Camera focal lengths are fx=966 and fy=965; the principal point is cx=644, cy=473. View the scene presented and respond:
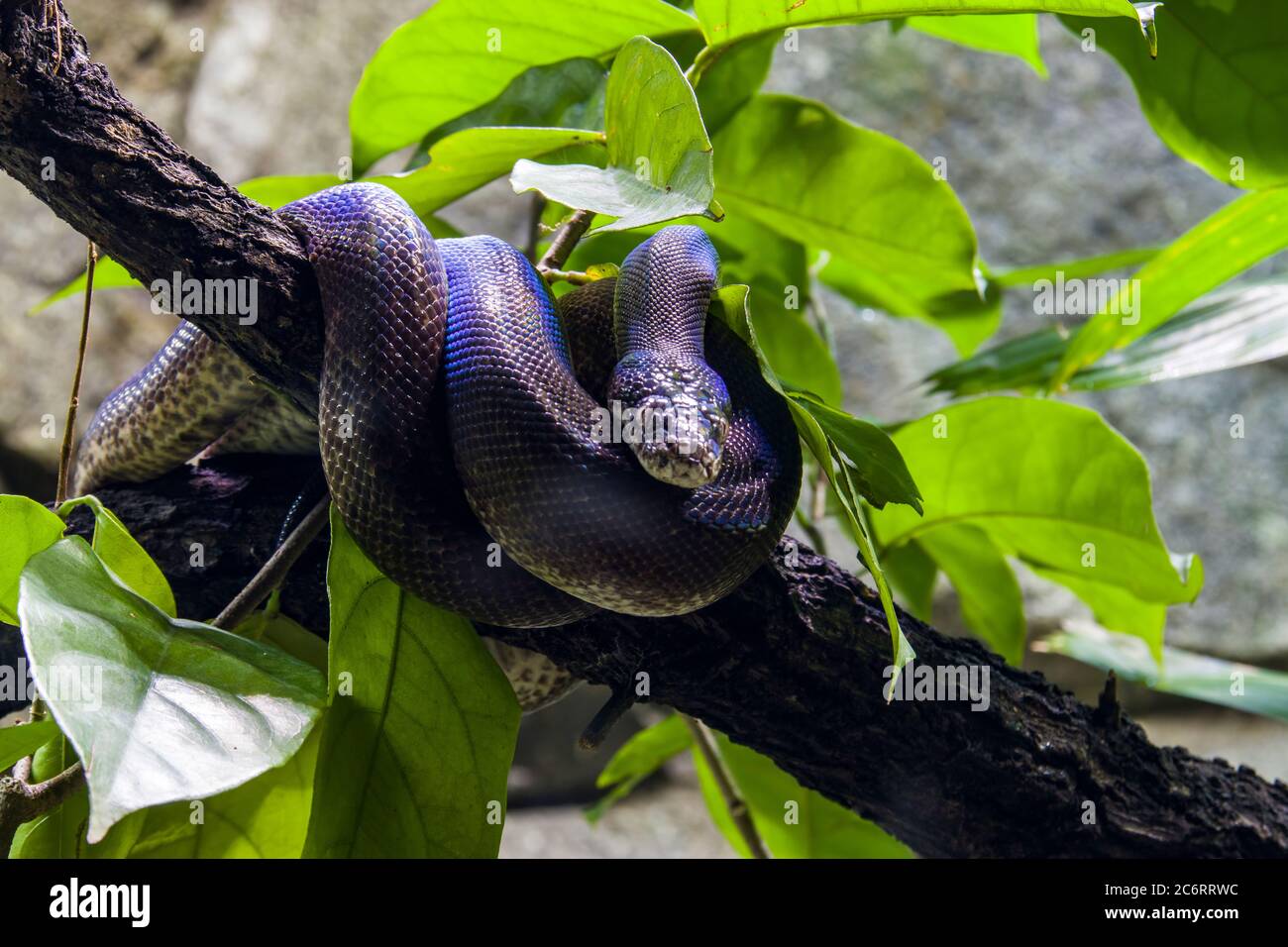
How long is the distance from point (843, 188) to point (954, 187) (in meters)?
2.92

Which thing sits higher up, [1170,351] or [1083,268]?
[1083,268]

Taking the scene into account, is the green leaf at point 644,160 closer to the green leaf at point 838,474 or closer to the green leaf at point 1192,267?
the green leaf at point 838,474

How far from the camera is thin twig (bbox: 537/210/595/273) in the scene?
1431 mm

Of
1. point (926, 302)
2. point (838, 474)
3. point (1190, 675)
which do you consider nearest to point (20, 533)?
point (838, 474)

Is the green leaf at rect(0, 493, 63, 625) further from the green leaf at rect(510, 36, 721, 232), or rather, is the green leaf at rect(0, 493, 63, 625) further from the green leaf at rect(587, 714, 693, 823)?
the green leaf at rect(587, 714, 693, 823)

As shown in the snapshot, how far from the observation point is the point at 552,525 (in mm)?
1088

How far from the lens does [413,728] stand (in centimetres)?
121

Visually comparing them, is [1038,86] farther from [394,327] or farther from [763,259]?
[394,327]

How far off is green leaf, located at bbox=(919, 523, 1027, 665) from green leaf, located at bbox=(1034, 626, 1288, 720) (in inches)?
5.3

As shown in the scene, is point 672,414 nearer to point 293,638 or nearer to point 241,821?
point 293,638

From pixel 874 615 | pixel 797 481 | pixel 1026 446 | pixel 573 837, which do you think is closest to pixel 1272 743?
pixel 573 837

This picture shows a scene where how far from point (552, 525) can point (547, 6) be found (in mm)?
874

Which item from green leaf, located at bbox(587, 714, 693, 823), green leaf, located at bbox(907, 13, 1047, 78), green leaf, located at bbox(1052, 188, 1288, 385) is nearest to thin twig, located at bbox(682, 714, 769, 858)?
green leaf, located at bbox(587, 714, 693, 823)

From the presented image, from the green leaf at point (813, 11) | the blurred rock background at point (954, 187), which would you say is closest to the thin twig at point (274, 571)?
the green leaf at point (813, 11)
